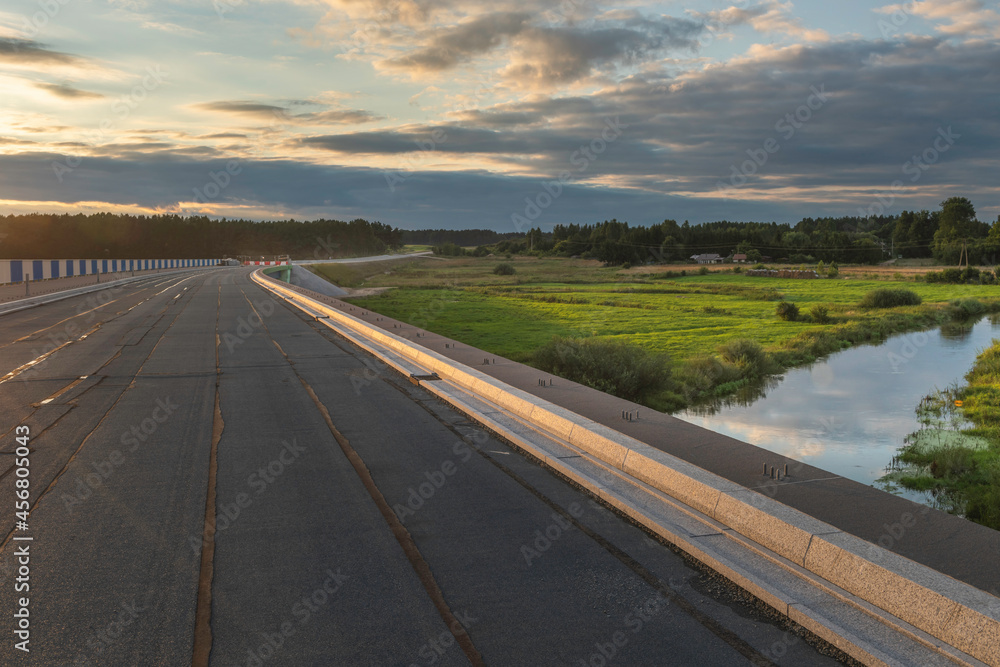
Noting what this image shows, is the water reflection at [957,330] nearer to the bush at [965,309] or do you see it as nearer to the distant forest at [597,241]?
the bush at [965,309]

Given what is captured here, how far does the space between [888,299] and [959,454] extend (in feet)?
153

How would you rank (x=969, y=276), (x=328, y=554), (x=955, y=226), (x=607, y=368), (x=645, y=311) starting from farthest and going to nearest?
(x=955, y=226)
(x=969, y=276)
(x=645, y=311)
(x=607, y=368)
(x=328, y=554)

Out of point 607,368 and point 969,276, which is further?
point 969,276

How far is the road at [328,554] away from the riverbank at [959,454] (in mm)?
6887

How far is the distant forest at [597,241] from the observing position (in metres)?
129

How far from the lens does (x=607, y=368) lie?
1911cm

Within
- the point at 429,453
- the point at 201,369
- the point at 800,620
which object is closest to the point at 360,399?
the point at 429,453

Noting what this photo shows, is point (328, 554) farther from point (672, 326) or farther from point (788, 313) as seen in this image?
point (788, 313)

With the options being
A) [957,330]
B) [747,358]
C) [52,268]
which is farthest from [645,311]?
[52,268]

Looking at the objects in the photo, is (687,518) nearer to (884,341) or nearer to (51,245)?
(884,341)

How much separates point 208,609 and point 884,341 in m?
39.9

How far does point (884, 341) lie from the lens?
37625 millimetres

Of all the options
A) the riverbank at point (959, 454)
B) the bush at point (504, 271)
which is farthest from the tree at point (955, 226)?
the riverbank at point (959, 454)

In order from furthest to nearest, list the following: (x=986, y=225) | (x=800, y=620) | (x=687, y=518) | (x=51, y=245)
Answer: (x=986, y=225) → (x=51, y=245) → (x=687, y=518) → (x=800, y=620)
